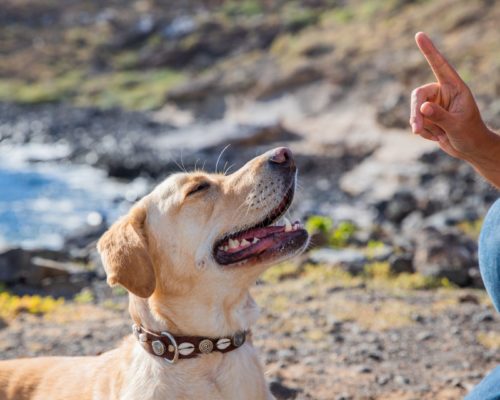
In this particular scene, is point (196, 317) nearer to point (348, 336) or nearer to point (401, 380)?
point (401, 380)

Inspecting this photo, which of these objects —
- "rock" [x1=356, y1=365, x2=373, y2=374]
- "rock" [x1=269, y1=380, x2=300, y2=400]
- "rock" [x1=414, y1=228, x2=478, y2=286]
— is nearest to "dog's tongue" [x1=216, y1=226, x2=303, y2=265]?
"rock" [x1=269, y1=380, x2=300, y2=400]

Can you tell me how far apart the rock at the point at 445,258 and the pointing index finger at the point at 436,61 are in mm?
6352

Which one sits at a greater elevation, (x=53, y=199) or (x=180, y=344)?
(x=180, y=344)

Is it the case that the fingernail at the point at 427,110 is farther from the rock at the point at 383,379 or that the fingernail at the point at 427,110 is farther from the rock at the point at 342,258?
the rock at the point at 342,258

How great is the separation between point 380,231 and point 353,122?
17.7 metres

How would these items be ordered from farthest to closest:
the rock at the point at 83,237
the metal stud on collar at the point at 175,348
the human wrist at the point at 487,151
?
1. the rock at the point at 83,237
2. the metal stud on collar at the point at 175,348
3. the human wrist at the point at 487,151

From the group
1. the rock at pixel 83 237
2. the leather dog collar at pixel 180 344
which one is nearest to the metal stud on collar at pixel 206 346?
the leather dog collar at pixel 180 344

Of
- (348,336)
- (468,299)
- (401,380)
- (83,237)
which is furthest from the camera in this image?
(83,237)

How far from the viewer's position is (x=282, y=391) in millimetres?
6133

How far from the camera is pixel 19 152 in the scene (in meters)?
35.3

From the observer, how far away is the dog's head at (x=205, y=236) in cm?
447

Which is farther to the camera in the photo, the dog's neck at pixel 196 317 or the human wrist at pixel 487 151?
the dog's neck at pixel 196 317

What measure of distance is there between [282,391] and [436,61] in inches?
118

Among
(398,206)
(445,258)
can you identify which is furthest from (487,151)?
(398,206)
